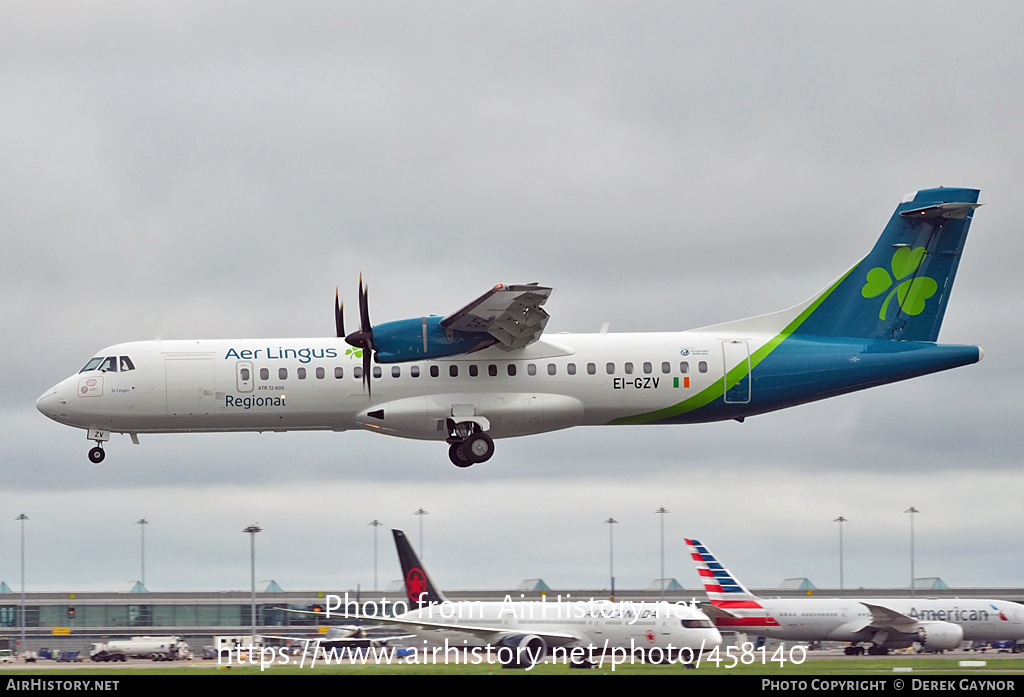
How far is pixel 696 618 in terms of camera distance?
1670 inches

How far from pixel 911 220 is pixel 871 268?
1888mm

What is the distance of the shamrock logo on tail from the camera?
37500 mm

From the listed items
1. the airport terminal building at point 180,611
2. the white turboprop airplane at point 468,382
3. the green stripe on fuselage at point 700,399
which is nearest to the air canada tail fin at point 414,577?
the white turboprop airplane at point 468,382

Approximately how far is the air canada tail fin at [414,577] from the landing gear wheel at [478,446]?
11.5m

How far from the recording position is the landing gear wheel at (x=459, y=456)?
34938 mm

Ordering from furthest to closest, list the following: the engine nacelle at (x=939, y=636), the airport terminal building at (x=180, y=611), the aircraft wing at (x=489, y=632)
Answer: the airport terminal building at (x=180, y=611) → the engine nacelle at (x=939, y=636) → the aircraft wing at (x=489, y=632)

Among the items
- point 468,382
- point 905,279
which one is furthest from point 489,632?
point 905,279

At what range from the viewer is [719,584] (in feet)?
163

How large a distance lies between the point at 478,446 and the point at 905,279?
1416cm

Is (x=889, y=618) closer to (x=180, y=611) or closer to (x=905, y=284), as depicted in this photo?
(x=905, y=284)

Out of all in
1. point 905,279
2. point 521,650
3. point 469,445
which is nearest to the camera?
point 469,445

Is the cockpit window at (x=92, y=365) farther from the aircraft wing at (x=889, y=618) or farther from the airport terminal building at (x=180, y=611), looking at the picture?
the airport terminal building at (x=180, y=611)
